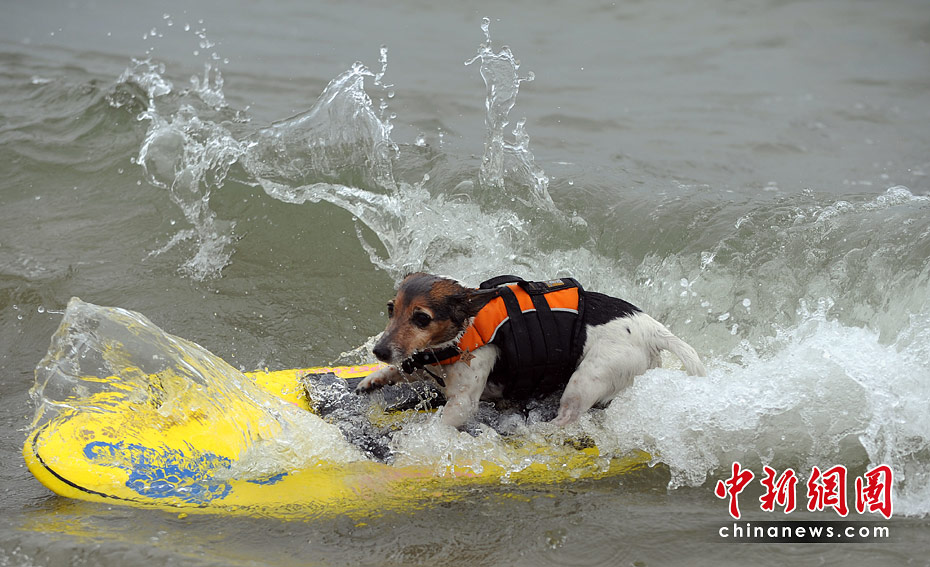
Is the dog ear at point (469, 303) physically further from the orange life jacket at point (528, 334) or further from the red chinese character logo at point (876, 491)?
the red chinese character logo at point (876, 491)

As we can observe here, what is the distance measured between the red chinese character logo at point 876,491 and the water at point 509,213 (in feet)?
0.19

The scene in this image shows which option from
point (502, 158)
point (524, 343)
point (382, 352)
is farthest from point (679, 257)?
point (382, 352)

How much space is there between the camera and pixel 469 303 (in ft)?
13.4

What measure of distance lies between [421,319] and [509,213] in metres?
3.39

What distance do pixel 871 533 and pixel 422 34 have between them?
10.5 meters

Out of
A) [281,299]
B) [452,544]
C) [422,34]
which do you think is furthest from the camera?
[422,34]

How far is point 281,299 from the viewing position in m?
6.84

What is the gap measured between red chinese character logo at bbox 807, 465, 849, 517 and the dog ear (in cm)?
189

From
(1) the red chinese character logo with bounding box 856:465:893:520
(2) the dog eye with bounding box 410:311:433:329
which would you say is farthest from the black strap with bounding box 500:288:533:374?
(1) the red chinese character logo with bounding box 856:465:893:520

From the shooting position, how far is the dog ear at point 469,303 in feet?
13.3

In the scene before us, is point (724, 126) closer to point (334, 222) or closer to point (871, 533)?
point (334, 222)

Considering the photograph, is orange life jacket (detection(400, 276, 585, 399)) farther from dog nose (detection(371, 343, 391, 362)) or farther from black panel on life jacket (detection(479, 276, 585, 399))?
dog nose (detection(371, 343, 391, 362))

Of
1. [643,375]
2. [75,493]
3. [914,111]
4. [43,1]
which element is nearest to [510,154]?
[643,375]

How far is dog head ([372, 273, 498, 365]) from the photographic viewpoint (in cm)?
395
